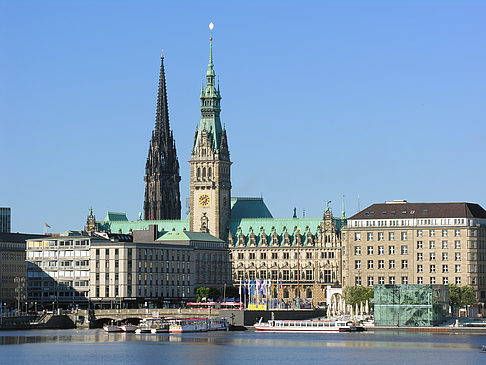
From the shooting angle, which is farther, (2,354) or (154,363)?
(2,354)

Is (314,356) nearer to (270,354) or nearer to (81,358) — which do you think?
(270,354)

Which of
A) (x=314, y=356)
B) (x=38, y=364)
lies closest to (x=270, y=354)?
(x=314, y=356)

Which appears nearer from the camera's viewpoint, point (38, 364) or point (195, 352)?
point (38, 364)

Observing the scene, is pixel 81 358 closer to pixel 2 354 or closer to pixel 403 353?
pixel 2 354

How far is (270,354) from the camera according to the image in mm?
193625

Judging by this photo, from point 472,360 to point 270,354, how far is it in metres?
28.4

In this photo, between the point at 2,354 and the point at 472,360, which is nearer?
the point at 472,360

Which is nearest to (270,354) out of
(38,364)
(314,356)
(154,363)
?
(314,356)

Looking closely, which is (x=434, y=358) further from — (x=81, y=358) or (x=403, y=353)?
(x=81, y=358)

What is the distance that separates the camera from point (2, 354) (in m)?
194

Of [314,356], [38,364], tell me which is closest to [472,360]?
[314,356]

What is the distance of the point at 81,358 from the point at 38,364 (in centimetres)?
843

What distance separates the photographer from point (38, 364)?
18075cm

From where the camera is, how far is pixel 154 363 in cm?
18088
